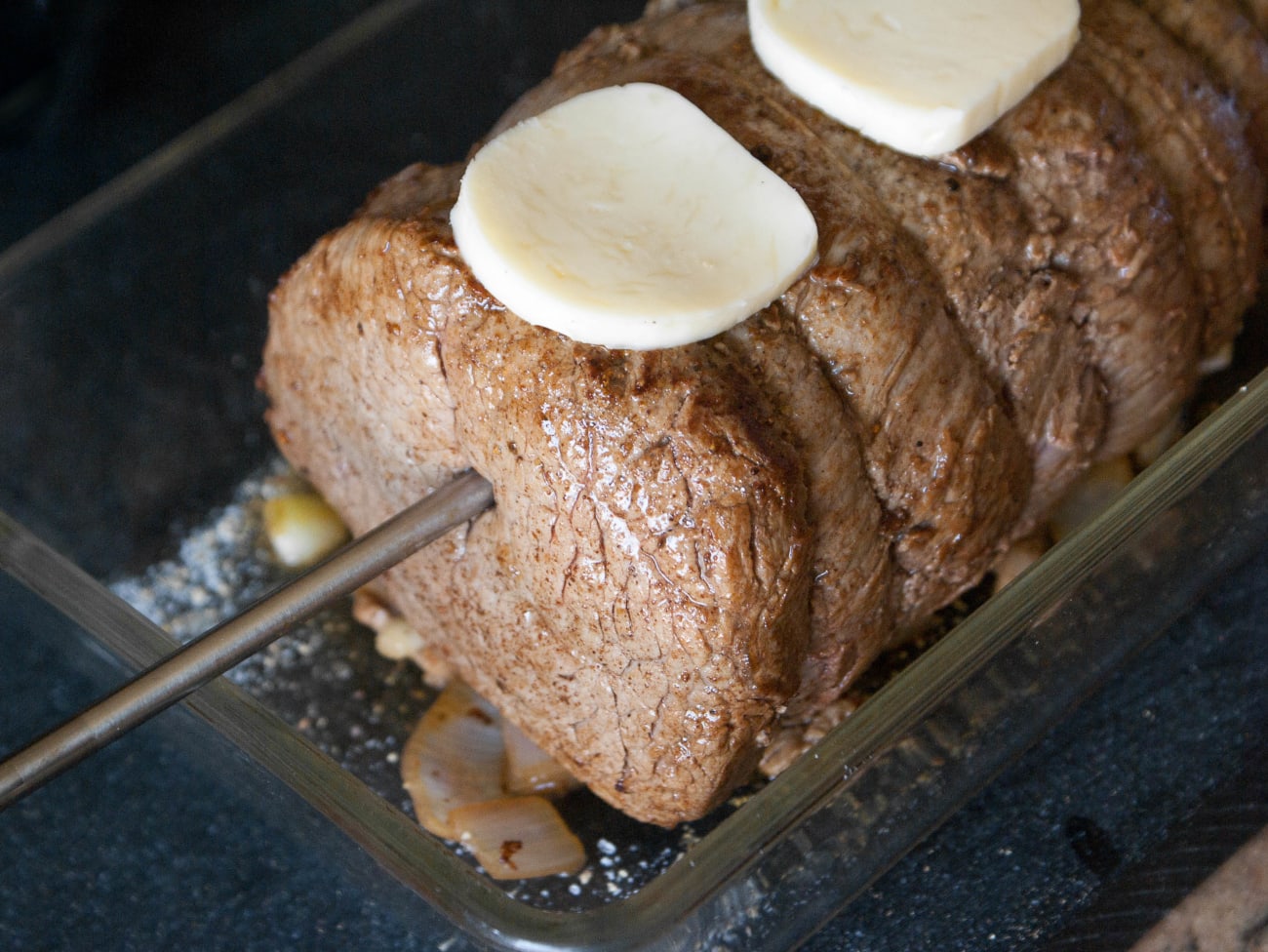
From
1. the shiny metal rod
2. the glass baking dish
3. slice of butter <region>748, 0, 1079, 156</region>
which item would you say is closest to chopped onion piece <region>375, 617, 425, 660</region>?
the glass baking dish

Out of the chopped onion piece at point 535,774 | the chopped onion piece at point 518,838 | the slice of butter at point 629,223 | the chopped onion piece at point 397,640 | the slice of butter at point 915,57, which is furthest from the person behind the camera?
the chopped onion piece at point 397,640

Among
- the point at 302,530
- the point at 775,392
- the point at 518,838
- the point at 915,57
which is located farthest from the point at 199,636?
the point at 915,57

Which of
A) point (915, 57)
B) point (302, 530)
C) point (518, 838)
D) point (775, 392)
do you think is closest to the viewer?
point (775, 392)

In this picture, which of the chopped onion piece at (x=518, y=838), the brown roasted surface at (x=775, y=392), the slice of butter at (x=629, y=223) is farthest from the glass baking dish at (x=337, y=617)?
the slice of butter at (x=629, y=223)

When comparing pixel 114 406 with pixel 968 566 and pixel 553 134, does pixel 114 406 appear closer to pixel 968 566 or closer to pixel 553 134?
pixel 553 134

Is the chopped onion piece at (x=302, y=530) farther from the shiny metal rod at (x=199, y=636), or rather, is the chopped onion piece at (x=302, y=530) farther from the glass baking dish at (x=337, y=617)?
the shiny metal rod at (x=199, y=636)

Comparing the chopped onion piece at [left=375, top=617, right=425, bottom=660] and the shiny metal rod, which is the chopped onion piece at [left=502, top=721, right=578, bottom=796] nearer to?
the chopped onion piece at [left=375, top=617, right=425, bottom=660]

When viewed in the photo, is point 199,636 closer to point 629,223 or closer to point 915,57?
point 629,223
